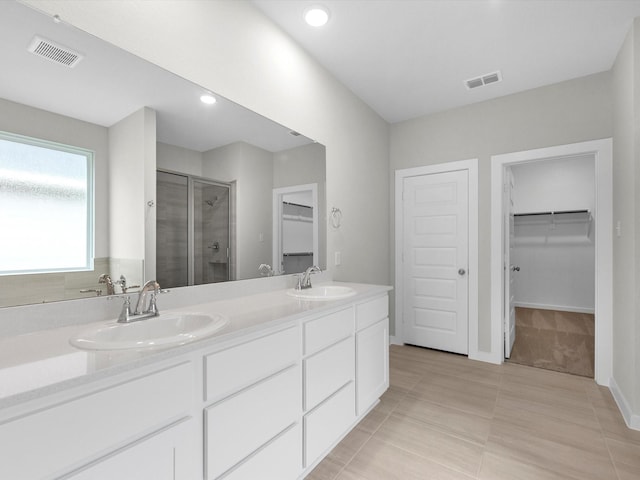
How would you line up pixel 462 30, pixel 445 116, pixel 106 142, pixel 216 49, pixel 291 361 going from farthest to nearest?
pixel 445 116
pixel 462 30
pixel 216 49
pixel 291 361
pixel 106 142

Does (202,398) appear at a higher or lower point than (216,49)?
lower

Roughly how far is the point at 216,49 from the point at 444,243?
2.82 m

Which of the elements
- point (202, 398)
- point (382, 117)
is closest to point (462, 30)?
point (382, 117)

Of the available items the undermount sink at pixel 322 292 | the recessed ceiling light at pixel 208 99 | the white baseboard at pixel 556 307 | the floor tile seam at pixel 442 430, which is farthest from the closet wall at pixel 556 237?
the recessed ceiling light at pixel 208 99

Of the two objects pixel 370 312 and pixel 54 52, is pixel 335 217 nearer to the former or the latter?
pixel 370 312

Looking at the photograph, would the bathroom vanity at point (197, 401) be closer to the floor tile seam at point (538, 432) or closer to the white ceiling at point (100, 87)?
the white ceiling at point (100, 87)

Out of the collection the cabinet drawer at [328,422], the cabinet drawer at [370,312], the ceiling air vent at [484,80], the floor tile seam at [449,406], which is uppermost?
the ceiling air vent at [484,80]

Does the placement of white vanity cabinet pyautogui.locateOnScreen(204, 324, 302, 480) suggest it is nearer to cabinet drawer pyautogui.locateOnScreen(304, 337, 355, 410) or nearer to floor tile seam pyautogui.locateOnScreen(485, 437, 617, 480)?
cabinet drawer pyautogui.locateOnScreen(304, 337, 355, 410)

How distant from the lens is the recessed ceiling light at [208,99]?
1.71m

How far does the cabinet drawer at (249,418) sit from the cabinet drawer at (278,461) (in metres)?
0.04

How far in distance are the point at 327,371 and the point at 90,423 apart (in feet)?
3.70

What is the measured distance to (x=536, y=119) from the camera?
2.97m

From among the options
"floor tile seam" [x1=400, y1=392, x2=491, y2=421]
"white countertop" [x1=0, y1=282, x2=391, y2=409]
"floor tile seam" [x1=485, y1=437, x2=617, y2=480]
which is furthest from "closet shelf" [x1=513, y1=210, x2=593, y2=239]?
"white countertop" [x1=0, y1=282, x2=391, y2=409]

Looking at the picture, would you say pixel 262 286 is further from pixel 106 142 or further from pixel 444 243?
pixel 444 243
